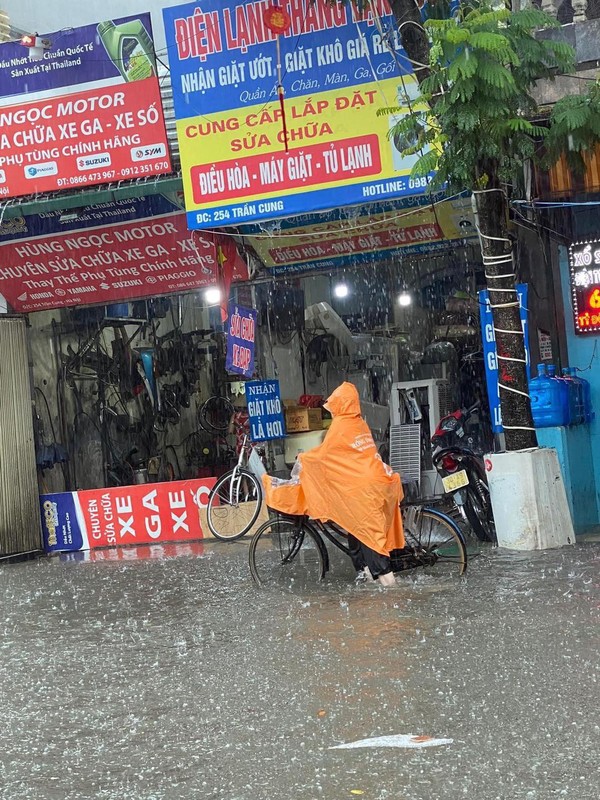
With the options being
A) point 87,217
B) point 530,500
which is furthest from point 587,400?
point 87,217

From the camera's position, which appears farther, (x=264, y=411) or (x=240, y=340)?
(x=264, y=411)

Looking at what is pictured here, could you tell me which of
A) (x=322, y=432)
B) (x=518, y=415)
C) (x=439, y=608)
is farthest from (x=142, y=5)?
(x=439, y=608)

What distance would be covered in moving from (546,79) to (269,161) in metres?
3.09

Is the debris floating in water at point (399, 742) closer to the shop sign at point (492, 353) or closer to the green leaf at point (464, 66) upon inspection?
the green leaf at point (464, 66)

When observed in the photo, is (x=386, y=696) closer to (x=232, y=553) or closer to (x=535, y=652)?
Result: (x=535, y=652)

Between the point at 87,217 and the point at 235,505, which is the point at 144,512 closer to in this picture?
the point at 235,505

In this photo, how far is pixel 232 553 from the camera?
12648 millimetres

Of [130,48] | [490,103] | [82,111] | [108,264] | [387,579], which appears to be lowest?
[387,579]

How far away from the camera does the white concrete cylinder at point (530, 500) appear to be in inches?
413

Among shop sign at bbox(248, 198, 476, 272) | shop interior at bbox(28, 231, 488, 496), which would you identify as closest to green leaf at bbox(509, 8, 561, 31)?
shop sign at bbox(248, 198, 476, 272)

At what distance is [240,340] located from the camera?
1370 cm

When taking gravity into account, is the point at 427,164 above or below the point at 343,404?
above

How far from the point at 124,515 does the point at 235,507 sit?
5.93 ft

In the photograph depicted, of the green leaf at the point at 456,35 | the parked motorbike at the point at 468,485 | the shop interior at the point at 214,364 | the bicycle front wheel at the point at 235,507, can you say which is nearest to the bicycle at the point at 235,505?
the bicycle front wheel at the point at 235,507
